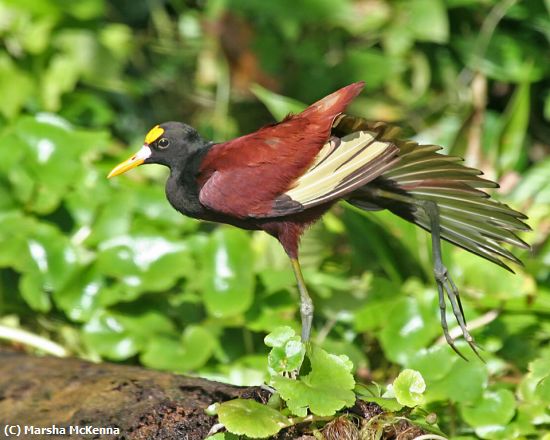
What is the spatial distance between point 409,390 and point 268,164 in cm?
66

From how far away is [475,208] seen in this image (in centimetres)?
287

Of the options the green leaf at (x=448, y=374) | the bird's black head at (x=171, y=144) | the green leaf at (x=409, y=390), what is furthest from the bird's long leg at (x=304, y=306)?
the green leaf at (x=448, y=374)

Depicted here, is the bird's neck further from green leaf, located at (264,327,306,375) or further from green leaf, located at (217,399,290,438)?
green leaf, located at (217,399,290,438)

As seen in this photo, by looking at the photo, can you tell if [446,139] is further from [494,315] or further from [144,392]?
[144,392]

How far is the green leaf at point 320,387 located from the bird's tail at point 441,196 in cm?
58

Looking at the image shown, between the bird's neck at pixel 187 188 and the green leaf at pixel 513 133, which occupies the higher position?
the green leaf at pixel 513 133

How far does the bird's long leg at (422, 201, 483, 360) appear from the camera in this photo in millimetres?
2695

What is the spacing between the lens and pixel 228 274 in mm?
3748

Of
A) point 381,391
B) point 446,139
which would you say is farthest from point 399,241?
point 381,391

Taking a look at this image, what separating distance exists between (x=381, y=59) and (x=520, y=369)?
219 centimetres

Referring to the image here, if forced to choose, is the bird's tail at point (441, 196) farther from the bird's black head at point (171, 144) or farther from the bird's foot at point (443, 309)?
the bird's black head at point (171, 144)

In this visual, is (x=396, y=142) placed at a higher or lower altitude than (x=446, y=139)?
lower

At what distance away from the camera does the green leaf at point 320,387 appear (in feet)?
7.59

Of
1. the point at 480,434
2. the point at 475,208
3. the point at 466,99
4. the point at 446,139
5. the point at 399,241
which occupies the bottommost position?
the point at 480,434
